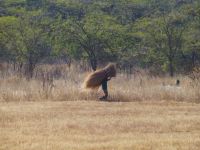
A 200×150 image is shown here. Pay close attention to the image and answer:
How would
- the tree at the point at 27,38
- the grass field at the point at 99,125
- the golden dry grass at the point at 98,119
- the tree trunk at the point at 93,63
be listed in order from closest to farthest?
1. the grass field at the point at 99,125
2. the golden dry grass at the point at 98,119
3. the tree trunk at the point at 93,63
4. the tree at the point at 27,38

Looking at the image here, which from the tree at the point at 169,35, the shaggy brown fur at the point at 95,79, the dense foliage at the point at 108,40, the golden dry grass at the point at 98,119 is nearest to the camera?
the golden dry grass at the point at 98,119

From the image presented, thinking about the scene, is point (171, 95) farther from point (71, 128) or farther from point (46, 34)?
point (46, 34)

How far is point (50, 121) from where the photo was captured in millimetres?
12422

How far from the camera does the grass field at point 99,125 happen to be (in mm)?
9469

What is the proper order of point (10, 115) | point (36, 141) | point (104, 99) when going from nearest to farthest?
point (36, 141) < point (10, 115) < point (104, 99)

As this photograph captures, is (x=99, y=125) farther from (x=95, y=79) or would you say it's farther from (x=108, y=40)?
(x=108, y=40)

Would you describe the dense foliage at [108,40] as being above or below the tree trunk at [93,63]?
above

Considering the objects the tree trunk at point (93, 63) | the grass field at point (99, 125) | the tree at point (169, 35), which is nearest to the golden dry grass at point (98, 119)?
the grass field at point (99, 125)

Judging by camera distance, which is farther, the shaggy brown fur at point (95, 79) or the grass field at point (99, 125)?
the shaggy brown fur at point (95, 79)

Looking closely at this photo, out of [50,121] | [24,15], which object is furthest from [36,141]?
[24,15]

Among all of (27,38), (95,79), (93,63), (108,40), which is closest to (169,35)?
(108,40)

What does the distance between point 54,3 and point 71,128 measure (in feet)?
114

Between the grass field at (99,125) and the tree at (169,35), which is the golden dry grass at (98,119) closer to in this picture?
the grass field at (99,125)

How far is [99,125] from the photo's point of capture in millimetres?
11891
